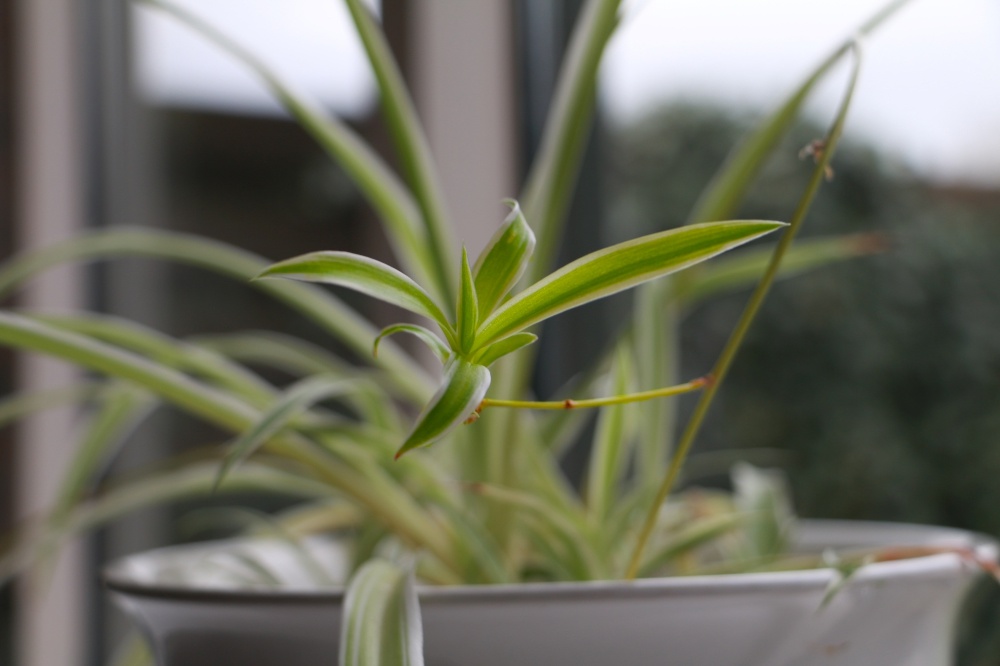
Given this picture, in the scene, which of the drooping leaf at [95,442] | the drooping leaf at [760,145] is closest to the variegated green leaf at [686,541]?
the drooping leaf at [760,145]

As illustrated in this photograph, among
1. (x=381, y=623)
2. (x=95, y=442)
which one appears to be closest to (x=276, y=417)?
(x=381, y=623)

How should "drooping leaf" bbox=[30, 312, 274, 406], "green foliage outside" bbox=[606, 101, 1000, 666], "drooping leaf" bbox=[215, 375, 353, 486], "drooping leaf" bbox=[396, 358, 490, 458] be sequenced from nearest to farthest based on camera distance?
1. "drooping leaf" bbox=[396, 358, 490, 458]
2. "drooping leaf" bbox=[215, 375, 353, 486]
3. "drooping leaf" bbox=[30, 312, 274, 406]
4. "green foliage outside" bbox=[606, 101, 1000, 666]

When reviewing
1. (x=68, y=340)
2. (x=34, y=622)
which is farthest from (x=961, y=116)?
(x=34, y=622)

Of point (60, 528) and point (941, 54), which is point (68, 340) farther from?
point (941, 54)

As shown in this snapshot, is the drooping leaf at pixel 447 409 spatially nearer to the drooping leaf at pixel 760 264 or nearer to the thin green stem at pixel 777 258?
the thin green stem at pixel 777 258

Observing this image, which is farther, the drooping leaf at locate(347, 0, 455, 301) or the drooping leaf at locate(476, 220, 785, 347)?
the drooping leaf at locate(347, 0, 455, 301)

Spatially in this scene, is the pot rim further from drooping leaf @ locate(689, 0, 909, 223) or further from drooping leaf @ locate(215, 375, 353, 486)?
drooping leaf @ locate(689, 0, 909, 223)

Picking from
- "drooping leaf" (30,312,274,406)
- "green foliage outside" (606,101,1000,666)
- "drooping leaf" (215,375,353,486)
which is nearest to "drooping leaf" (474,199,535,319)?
"drooping leaf" (215,375,353,486)
